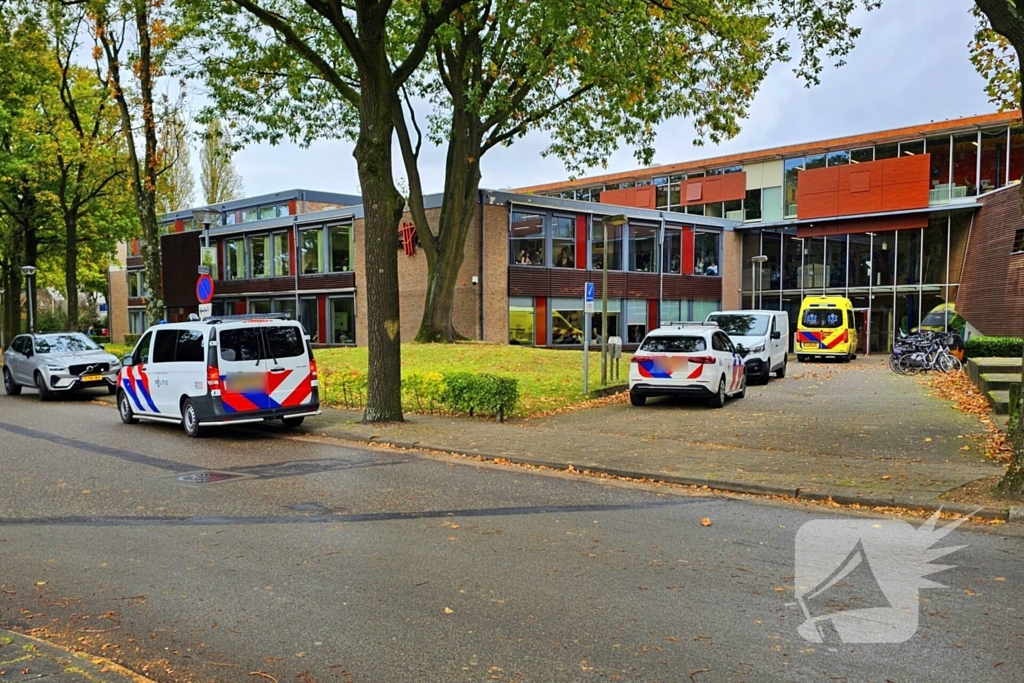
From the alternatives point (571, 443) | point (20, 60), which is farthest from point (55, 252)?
point (571, 443)

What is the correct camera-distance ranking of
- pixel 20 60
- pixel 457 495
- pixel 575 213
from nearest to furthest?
pixel 457 495 < pixel 20 60 < pixel 575 213

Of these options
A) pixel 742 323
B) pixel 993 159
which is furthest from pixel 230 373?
pixel 993 159

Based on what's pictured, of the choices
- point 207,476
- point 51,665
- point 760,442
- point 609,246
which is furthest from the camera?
point 609,246

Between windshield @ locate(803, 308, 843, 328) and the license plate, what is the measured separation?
23352 mm

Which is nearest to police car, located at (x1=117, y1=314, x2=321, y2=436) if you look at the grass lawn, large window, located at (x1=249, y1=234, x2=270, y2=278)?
the grass lawn

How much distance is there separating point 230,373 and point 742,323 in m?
14.3

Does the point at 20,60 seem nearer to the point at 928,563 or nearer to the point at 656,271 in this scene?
the point at 928,563

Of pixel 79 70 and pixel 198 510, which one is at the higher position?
pixel 79 70

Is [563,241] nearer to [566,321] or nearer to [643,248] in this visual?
[566,321]

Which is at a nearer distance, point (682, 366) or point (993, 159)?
point (682, 366)

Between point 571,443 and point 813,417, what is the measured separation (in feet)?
16.3

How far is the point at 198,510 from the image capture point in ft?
24.9

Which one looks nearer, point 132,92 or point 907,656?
point 907,656

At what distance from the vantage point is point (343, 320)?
36.5 metres
